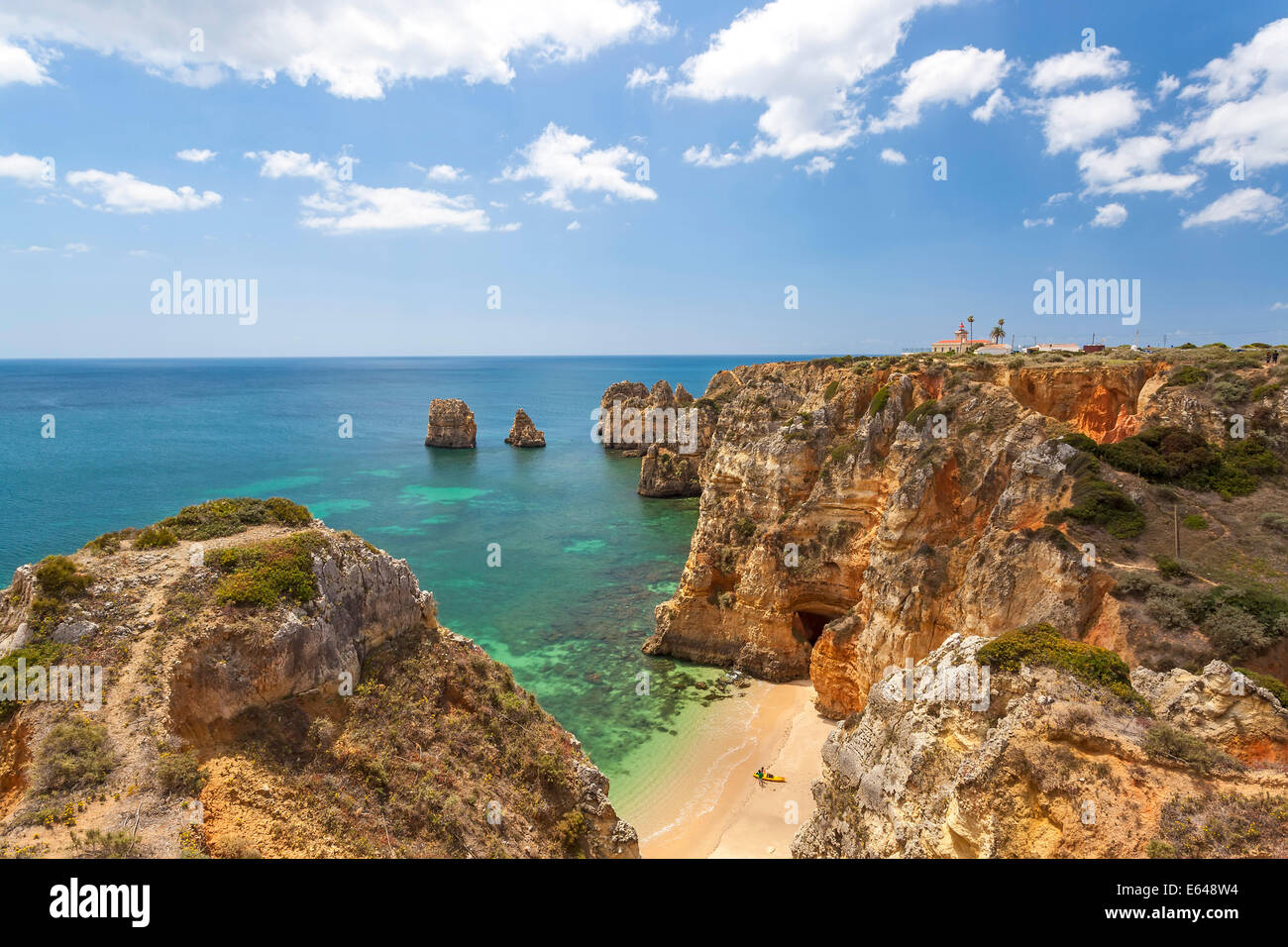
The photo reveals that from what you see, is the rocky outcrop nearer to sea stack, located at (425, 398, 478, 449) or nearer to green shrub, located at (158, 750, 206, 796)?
sea stack, located at (425, 398, 478, 449)

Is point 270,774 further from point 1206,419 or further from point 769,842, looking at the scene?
point 1206,419

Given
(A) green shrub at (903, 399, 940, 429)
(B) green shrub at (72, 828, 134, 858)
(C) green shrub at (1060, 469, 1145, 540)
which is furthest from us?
(A) green shrub at (903, 399, 940, 429)

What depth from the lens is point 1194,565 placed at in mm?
19094

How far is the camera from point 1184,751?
11.4 m

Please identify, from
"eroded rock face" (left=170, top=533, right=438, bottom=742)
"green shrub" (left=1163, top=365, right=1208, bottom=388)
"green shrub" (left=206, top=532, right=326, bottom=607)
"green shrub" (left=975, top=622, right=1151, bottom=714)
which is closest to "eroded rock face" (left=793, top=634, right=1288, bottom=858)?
"green shrub" (left=975, top=622, right=1151, bottom=714)

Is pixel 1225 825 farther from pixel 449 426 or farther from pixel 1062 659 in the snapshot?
pixel 449 426

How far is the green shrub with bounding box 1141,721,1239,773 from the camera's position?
1119 centimetres

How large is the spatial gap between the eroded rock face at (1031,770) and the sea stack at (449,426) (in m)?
94.2

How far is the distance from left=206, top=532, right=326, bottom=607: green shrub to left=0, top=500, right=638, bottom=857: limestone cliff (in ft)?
0.12

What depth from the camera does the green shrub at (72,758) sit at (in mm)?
10367

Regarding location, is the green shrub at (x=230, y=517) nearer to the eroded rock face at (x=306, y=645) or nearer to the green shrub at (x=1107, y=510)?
the eroded rock face at (x=306, y=645)

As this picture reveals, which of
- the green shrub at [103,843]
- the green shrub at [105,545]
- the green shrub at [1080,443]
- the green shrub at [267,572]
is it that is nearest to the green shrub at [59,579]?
the green shrub at [105,545]

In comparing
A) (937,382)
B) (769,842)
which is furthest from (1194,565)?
(769,842)
